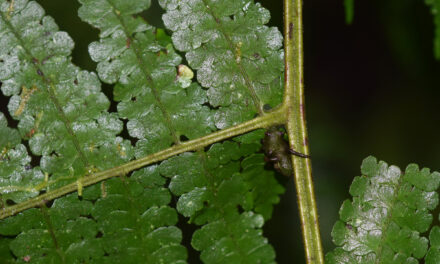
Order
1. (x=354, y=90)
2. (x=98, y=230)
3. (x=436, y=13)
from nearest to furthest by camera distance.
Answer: (x=98, y=230)
(x=436, y=13)
(x=354, y=90)

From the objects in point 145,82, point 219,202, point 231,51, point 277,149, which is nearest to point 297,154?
point 277,149

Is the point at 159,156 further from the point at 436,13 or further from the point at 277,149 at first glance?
the point at 436,13

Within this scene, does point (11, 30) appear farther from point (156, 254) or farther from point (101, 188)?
point (156, 254)

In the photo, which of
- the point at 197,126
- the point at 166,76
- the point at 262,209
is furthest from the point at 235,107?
the point at 262,209

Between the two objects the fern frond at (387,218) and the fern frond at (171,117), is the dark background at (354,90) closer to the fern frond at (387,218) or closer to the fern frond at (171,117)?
the fern frond at (387,218)

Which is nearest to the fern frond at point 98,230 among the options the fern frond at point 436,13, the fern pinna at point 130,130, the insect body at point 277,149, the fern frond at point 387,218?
the fern pinna at point 130,130

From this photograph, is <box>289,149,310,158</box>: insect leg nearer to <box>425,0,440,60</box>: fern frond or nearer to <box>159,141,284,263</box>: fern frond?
<box>159,141,284,263</box>: fern frond
